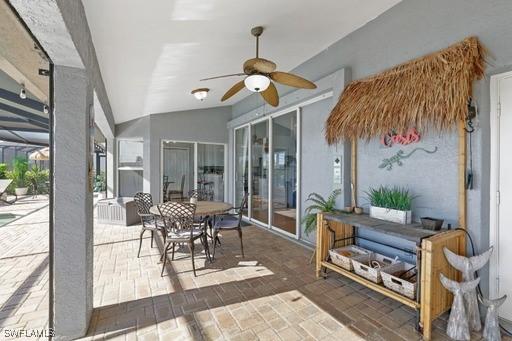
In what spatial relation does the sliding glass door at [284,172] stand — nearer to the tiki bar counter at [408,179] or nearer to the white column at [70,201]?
the tiki bar counter at [408,179]

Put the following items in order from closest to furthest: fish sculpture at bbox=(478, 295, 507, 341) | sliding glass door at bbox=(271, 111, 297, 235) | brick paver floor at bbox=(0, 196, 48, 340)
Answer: fish sculpture at bbox=(478, 295, 507, 341), brick paver floor at bbox=(0, 196, 48, 340), sliding glass door at bbox=(271, 111, 297, 235)

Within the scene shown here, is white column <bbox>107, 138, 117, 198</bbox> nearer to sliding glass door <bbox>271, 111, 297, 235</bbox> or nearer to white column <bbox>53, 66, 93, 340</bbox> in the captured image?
sliding glass door <bbox>271, 111, 297, 235</bbox>

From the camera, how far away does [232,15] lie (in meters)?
2.67

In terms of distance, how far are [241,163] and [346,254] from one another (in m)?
4.18

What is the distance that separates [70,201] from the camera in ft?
6.64

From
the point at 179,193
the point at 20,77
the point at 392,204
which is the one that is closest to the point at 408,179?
the point at 392,204

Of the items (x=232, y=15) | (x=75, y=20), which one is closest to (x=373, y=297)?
(x=232, y=15)

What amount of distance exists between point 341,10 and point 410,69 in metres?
1.06

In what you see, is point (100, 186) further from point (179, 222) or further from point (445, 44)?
point (445, 44)

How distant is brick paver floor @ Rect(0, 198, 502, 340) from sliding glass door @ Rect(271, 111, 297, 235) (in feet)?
3.47

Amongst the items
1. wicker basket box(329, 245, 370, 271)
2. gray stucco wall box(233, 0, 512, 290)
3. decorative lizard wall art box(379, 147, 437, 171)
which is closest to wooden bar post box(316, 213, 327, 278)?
wicker basket box(329, 245, 370, 271)

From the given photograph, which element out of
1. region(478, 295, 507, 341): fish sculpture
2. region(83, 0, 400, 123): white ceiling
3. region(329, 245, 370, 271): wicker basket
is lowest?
region(478, 295, 507, 341): fish sculpture

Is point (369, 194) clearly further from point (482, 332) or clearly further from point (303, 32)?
point (303, 32)

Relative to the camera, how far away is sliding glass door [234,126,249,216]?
6.54 metres
